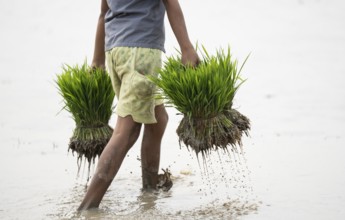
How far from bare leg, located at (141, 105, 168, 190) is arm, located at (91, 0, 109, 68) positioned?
0.55 metres

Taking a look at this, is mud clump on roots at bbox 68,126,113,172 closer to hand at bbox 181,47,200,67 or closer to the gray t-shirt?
the gray t-shirt

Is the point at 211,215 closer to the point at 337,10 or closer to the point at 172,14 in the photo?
the point at 172,14

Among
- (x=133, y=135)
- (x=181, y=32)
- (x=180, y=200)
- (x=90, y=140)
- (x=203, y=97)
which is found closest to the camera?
(x=203, y=97)

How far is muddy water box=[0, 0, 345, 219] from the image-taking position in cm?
387

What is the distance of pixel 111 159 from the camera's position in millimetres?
3582

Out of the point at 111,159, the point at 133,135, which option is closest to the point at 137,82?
the point at 133,135

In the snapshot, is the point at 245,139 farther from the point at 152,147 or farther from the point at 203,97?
the point at 203,97

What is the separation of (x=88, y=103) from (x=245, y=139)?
1.94 m

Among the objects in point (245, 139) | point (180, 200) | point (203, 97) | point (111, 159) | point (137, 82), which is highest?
point (137, 82)

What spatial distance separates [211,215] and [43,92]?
4637 millimetres

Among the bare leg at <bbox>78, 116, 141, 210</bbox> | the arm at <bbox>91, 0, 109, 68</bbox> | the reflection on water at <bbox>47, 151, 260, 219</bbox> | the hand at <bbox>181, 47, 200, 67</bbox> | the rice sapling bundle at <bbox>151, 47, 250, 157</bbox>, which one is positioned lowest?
the reflection on water at <bbox>47, 151, 260, 219</bbox>

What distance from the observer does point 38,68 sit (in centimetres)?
898

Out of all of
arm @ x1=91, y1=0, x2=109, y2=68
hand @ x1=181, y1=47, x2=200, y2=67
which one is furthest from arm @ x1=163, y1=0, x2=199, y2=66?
arm @ x1=91, y1=0, x2=109, y2=68

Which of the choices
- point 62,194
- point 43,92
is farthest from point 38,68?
point 62,194
